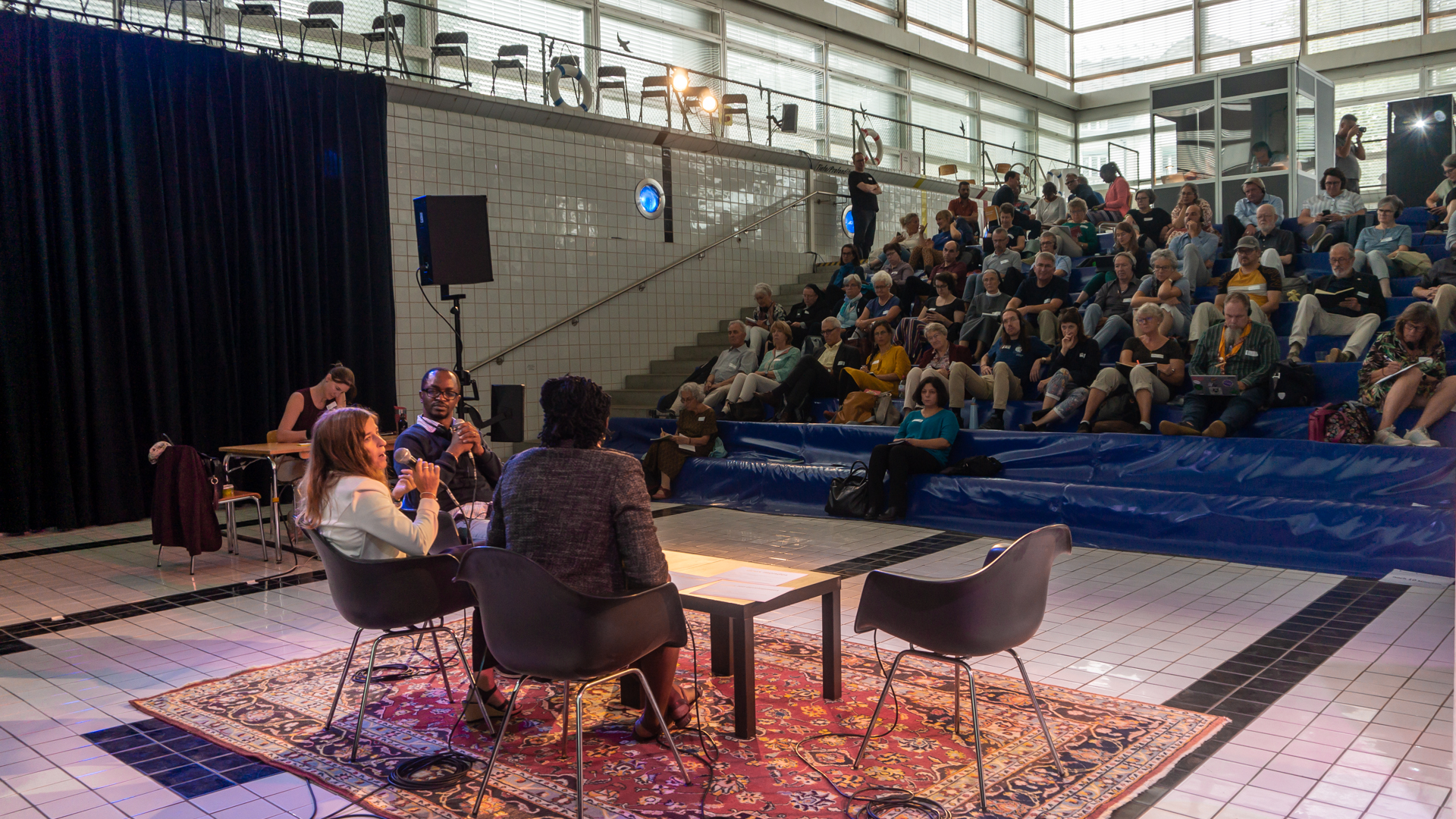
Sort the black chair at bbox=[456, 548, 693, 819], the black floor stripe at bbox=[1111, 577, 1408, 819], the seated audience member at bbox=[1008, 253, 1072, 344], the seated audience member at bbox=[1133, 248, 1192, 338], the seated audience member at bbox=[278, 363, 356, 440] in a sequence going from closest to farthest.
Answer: the black chair at bbox=[456, 548, 693, 819] < the black floor stripe at bbox=[1111, 577, 1408, 819] < the seated audience member at bbox=[278, 363, 356, 440] < the seated audience member at bbox=[1133, 248, 1192, 338] < the seated audience member at bbox=[1008, 253, 1072, 344]

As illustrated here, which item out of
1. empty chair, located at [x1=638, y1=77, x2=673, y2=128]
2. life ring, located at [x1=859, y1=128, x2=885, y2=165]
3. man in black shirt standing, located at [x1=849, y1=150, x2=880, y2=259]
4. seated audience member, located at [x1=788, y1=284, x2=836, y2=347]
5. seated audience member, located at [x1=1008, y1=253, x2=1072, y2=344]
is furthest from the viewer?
life ring, located at [x1=859, y1=128, x2=885, y2=165]

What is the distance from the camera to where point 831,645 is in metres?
3.49

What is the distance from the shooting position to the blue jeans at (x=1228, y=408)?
623cm

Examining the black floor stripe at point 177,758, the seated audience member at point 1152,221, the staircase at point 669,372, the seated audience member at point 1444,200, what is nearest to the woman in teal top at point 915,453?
the staircase at point 669,372

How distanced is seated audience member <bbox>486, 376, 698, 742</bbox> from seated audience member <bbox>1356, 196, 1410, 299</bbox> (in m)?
6.97

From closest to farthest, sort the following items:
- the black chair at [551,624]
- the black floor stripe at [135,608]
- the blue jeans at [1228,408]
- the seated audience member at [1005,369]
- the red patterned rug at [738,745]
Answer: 1. the black chair at [551,624]
2. the red patterned rug at [738,745]
3. the black floor stripe at [135,608]
4. the blue jeans at [1228,408]
5. the seated audience member at [1005,369]

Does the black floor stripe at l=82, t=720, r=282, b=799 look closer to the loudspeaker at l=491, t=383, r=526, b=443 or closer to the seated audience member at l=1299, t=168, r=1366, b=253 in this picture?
the loudspeaker at l=491, t=383, r=526, b=443

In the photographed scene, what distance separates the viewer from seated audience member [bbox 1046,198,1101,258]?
31.6 ft

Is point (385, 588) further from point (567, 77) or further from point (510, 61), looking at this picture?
point (567, 77)

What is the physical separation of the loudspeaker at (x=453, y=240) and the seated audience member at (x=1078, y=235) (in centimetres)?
564

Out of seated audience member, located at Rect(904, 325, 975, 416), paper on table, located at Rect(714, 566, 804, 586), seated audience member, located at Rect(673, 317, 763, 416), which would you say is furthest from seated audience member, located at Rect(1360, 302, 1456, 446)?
seated audience member, located at Rect(673, 317, 763, 416)

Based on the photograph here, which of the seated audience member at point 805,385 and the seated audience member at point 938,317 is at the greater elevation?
the seated audience member at point 938,317

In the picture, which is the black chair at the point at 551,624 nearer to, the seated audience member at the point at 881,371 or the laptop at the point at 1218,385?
the laptop at the point at 1218,385

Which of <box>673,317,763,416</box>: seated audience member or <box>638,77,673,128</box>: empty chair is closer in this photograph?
<box>673,317,763,416</box>: seated audience member
